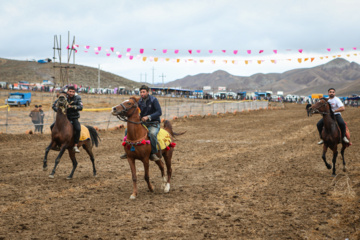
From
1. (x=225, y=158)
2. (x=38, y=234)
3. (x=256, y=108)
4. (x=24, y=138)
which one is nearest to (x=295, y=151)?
(x=225, y=158)

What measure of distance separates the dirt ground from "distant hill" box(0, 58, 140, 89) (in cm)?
11451

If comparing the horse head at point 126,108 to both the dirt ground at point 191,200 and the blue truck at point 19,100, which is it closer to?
the dirt ground at point 191,200

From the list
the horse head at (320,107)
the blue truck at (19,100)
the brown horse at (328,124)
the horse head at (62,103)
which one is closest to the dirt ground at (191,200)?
the brown horse at (328,124)

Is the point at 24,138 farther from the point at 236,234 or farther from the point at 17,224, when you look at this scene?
the point at 236,234

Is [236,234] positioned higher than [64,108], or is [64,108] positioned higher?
[64,108]

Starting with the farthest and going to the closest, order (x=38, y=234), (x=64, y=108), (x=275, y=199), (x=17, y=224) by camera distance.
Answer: (x=64, y=108), (x=275, y=199), (x=17, y=224), (x=38, y=234)

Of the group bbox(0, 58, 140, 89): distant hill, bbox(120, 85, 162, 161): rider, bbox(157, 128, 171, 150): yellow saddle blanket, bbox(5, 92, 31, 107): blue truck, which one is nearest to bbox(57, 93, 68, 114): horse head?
bbox(120, 85, 162, 161): rider

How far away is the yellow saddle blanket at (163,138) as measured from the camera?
27.6 feet

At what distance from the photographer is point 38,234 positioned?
222 inches

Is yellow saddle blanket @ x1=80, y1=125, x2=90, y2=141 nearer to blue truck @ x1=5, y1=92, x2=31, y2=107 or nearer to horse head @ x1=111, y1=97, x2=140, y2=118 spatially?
horse head @ x1=111, y1=97, x2=140, y2=118

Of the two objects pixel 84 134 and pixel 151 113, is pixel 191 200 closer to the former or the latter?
pixel 151 113

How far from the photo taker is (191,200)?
7809 millimetres

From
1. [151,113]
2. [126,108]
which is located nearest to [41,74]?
[151,113]

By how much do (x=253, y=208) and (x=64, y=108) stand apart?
6.03 meters
